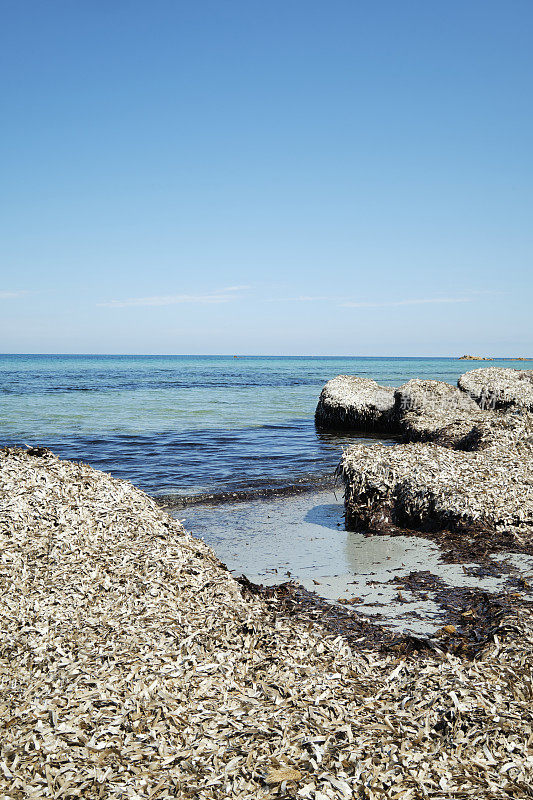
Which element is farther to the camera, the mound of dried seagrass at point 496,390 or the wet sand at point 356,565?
the mound of dried seagrass at point 496,390

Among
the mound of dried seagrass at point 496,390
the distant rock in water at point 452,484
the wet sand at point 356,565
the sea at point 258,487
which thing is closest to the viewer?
the wet sand at point 356,565

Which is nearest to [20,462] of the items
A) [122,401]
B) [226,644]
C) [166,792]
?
[226,644]

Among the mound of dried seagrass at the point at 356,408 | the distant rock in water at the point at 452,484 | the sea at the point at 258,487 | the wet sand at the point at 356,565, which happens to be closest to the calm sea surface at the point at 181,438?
the sea at the point at 258,487

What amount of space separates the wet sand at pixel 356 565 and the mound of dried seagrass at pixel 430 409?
6.39 m

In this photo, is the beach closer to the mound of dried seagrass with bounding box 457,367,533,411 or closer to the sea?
the sea

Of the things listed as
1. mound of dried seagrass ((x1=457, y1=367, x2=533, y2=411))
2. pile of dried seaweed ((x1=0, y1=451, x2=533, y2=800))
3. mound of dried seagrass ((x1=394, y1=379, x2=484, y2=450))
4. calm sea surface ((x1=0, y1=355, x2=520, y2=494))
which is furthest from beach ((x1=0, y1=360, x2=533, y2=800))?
mound of dried seagrass ((x1=457, y1=367, x2=533, y2=411))

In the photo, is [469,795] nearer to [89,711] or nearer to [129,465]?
[89,711]

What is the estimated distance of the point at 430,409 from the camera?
1923 cm

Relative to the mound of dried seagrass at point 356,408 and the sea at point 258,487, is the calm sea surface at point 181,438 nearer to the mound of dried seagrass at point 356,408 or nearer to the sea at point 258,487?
the sea at point 258,487

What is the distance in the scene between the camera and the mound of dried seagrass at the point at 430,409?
15859 millimetres

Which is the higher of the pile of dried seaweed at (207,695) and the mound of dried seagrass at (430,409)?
the mound of dried seagrass at (430,409)

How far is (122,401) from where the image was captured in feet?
102

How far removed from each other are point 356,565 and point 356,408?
572 inches

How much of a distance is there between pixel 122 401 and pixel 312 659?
27954 millimetres
